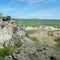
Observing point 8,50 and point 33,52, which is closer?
point 8,50

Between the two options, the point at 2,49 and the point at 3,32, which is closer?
the point at 2,49

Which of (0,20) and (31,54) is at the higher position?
(0,20)

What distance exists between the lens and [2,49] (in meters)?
25.8

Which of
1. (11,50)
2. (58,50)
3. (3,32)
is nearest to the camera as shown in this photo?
(11,50)

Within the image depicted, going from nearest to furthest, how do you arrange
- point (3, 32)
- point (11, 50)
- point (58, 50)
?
point (11, 50)
point (3, 32)
point (58, 50)

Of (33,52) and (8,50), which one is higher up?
(8,50)

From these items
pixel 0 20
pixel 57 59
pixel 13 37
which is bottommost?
pixel 57 59

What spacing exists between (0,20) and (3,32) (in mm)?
1329

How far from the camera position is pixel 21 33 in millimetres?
30078

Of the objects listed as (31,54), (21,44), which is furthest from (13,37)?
(31,54)

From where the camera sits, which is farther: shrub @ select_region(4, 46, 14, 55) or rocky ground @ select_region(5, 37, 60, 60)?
rocky ground @ select_region(5, 37, 60, 60)

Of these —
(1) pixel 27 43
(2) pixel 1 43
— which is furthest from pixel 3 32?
(1) pixel 27 43

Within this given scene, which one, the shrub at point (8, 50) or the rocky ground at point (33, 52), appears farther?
the rocky ground at point (33, 52)

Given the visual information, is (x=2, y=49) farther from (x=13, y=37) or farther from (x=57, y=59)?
(x=57, y=59)
